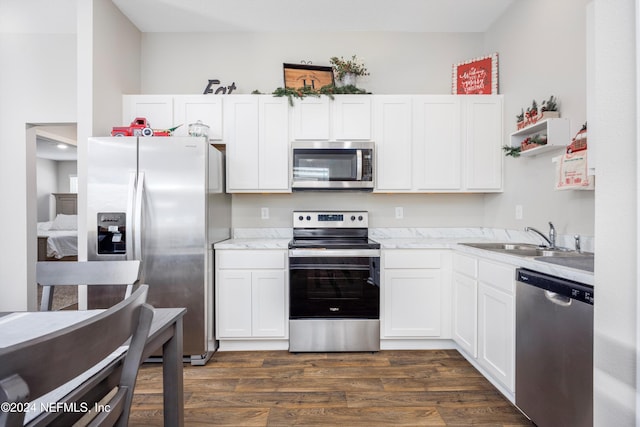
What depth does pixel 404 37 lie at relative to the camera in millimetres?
3201

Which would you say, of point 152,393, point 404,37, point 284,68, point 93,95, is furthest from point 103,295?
point 404,37

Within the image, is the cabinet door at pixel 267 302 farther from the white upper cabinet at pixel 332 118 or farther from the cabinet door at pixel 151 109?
the cabinet door at pixel 151 109

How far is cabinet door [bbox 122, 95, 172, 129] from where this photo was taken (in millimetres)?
2834

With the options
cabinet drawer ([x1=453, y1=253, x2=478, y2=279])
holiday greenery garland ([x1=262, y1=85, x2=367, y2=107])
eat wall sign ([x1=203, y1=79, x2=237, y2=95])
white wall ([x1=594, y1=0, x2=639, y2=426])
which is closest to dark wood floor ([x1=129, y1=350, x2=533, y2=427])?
cabinet drawer ([x1=453, y1=253, x2=478, y2=279])

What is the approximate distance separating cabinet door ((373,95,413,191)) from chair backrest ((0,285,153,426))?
2.43 m

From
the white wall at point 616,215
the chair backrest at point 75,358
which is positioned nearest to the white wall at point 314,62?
the white wall at point 616,215

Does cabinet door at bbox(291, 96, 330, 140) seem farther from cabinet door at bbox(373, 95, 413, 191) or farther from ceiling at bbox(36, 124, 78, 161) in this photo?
ceiling at bbox(36, 124, 78, 161)

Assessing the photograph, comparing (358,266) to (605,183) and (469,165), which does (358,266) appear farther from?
(605,183)

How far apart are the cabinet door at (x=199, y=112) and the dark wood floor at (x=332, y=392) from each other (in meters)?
1.98

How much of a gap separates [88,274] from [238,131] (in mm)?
1794

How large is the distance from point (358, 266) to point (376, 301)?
330 mm

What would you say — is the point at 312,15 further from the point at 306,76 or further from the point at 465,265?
the point at 465,265

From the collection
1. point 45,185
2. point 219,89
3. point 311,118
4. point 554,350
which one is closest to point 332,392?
point 554,350

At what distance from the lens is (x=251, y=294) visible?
8.54 feet
